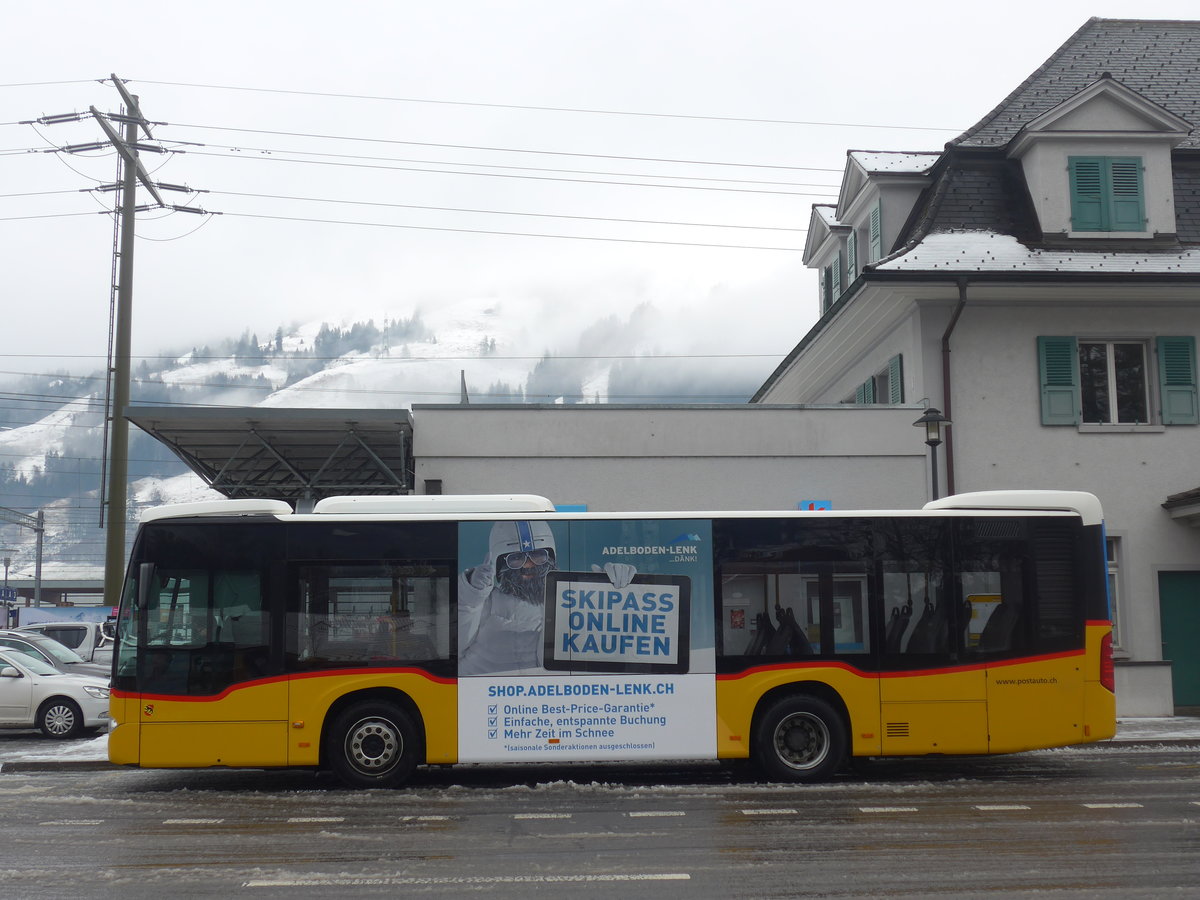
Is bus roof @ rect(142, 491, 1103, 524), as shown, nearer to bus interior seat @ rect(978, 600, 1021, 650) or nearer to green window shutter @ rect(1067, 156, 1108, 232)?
bus interior seat @ rect(978, 600, 1021, 650)

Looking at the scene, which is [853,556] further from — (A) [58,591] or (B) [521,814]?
(A) [58,591]

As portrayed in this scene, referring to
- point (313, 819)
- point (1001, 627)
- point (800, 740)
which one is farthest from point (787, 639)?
point (313, 819)

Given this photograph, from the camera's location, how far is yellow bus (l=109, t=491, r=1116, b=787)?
12.2m

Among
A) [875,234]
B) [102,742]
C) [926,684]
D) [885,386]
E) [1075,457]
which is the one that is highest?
[875,234]

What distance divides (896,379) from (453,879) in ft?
49.1

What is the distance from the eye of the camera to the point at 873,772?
13383 mm

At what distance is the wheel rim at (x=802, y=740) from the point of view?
12477 mm

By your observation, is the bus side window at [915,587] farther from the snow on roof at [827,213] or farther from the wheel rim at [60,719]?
the snow on roof at [827,213]

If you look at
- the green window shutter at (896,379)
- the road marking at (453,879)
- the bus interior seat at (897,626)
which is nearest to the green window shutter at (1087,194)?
the green window shutter at (896,379)

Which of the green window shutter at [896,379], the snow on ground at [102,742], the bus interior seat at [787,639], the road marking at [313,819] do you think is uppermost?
the green window shutter at [896,379]

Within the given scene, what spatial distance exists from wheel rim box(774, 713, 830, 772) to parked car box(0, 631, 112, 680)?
1136 cm

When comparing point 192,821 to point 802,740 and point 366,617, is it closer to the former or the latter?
point 366,617

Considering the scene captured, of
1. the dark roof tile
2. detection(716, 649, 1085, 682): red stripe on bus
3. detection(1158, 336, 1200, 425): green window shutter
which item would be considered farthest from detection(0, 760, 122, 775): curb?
detection(1158, 336, 1200, 425): green window shutter

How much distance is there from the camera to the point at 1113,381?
2028 cm
